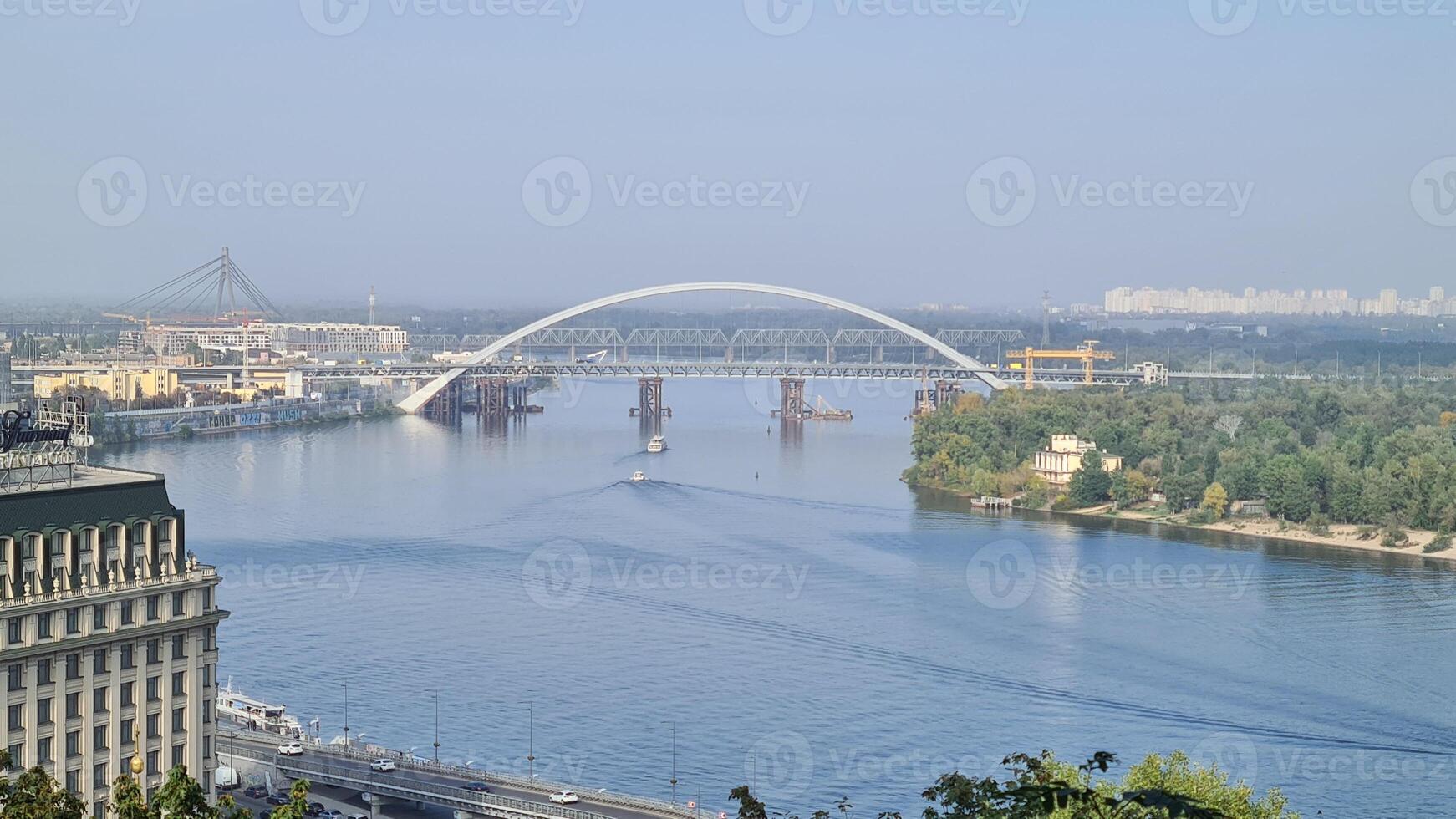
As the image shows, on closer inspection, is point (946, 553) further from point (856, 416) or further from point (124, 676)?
point (856, 416)

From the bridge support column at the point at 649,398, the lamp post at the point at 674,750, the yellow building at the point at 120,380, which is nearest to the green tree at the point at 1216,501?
the lamp post at the point at 674,750

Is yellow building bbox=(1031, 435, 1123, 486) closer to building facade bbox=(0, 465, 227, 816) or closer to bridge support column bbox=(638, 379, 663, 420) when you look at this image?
bridge support column bbox=(638, 379, 663, 420)

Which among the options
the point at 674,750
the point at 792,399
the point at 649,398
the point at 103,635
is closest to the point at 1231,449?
the point at 792,399

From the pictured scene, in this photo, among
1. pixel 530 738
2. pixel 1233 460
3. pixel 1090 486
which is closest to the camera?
pixel 530 738

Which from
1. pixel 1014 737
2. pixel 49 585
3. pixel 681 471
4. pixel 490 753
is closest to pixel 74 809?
pixel 49 585

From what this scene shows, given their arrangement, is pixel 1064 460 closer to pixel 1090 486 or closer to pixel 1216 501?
pixel 1090 486

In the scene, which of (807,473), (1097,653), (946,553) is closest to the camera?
(1097,653)


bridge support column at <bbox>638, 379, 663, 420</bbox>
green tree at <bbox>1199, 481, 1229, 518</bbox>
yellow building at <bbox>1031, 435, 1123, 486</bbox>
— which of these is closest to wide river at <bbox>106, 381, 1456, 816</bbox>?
green tree at <bbox>1199, 481, 1229, 518</bbox>
